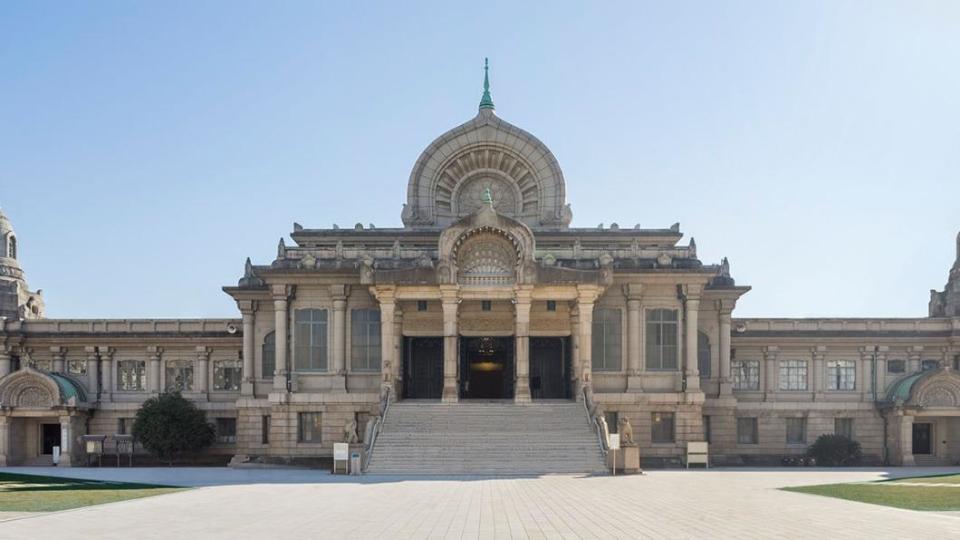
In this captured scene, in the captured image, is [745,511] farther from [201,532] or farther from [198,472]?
[198,472]

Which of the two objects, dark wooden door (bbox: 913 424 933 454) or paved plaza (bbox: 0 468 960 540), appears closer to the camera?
paved plaza (bbox: 0 468 960 540)

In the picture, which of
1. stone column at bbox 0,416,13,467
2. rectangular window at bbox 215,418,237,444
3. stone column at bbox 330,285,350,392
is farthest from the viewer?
rectangular window at bbox 215,418,237,444

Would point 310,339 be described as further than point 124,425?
No

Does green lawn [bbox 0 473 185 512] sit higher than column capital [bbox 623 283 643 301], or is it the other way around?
column capital [bbox 623 283 643 301]

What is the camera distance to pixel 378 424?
47.3 m

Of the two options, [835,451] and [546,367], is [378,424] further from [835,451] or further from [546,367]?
[835,451]

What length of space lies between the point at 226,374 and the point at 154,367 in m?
4.71

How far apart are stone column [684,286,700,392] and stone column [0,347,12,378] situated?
4190cm

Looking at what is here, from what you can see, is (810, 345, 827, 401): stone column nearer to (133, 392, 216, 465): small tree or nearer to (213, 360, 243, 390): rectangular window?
(213, 360, 243, 390): rectangular window

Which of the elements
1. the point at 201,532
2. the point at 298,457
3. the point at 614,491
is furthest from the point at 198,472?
the point at 201,532

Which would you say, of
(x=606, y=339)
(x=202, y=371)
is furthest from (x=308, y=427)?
(x=606, y=339)

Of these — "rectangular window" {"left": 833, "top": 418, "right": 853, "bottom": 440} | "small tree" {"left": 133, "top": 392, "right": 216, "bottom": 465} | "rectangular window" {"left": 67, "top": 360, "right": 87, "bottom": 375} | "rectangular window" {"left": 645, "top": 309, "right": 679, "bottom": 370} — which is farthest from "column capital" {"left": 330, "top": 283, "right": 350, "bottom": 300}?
"rectangular window" {"left": 833, "top": 418, "right": 853, "bottom": 440}

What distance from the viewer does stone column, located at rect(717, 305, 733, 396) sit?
2269 inches

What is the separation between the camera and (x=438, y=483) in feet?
121
